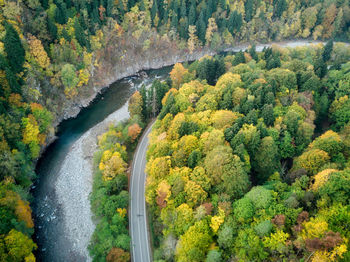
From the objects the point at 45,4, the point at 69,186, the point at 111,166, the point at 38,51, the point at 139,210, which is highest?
the point at 45,4

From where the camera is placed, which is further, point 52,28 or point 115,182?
point 52,28

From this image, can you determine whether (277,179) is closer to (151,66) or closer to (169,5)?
(151,66)

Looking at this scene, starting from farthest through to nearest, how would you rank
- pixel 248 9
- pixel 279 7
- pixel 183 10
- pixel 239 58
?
Answer: 1. pixel 279 7
2. pixel 248 9
3. pixel 183 10
4. pixel 239 58

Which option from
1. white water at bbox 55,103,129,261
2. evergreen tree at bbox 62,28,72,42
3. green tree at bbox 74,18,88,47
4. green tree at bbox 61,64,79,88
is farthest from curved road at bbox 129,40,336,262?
green tree at bbox 74,18,88,47

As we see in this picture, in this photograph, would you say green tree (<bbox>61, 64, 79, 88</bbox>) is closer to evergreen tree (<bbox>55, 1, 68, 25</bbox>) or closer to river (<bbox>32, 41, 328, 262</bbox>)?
river (<bbox>32, 41, 328, 262</bbox>)

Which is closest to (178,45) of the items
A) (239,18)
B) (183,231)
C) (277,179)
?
(239,18)

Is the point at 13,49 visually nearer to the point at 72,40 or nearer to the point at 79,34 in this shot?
the point at 72,40

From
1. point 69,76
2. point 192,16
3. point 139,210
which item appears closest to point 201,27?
point 192,16

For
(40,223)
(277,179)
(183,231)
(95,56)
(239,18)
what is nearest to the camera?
(183,231)
